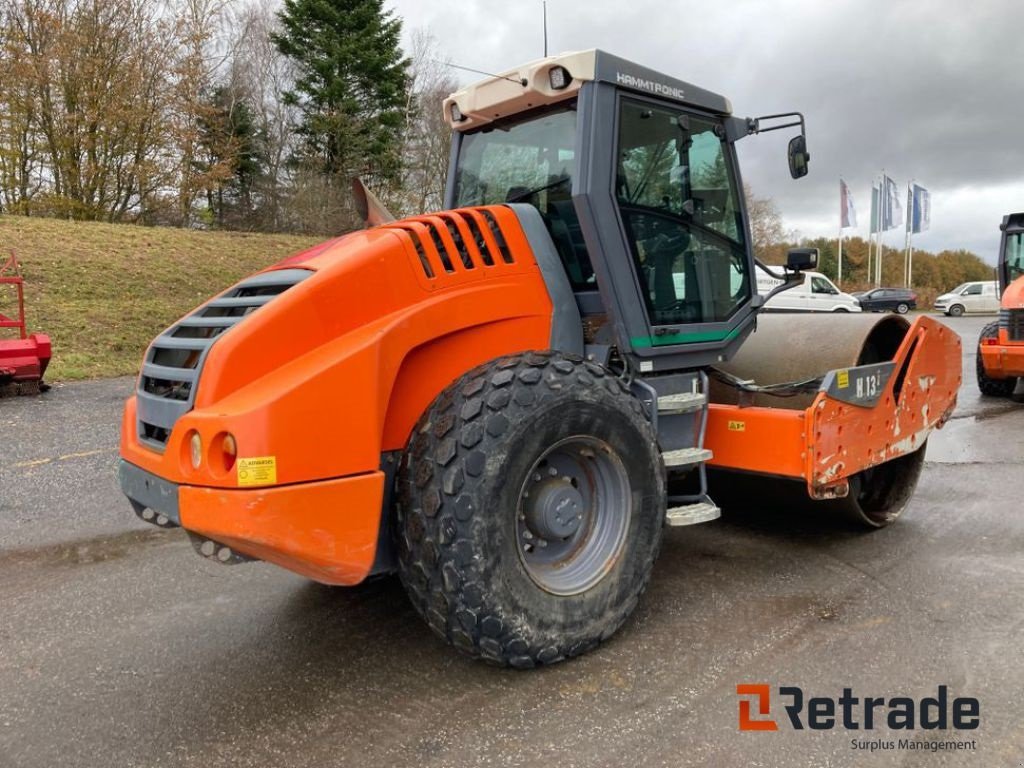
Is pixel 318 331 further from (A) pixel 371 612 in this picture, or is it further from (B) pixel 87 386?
(B) pixel 87 386

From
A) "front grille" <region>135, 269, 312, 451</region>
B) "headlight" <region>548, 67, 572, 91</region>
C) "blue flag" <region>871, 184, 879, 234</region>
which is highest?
"blue flag" <region>871, 184, 879, 234</region>

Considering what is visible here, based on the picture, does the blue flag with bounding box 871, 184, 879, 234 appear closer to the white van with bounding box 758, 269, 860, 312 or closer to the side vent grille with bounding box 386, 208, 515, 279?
the white van with bounding box 758, 269, 860, 312

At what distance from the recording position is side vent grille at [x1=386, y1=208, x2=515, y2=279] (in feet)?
10.3

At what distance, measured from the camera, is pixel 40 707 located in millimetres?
2842

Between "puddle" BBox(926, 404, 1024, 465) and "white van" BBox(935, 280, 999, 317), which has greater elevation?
"white van" BBox(935, 280, 999, 317)

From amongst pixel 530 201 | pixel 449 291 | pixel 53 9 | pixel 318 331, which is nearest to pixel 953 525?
pixel 530 201

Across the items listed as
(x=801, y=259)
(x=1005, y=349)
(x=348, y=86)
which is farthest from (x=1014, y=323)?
(x=348, y=86)

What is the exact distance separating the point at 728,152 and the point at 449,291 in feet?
6.62

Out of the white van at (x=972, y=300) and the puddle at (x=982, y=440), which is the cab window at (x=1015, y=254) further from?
the white van at (x=972, y=300)

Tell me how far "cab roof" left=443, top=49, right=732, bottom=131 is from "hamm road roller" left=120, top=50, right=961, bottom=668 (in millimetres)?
13

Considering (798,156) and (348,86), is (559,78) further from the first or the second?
(348,86)

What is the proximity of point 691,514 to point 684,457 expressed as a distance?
0.28m

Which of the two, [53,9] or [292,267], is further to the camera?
[53,9]

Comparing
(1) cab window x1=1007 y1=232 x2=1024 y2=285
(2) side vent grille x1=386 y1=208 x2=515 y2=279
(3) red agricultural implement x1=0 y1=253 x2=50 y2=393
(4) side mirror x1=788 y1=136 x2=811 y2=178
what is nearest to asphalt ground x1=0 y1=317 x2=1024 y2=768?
(2) side vent grille x1=386 y1=208 x2=515 y2=279
